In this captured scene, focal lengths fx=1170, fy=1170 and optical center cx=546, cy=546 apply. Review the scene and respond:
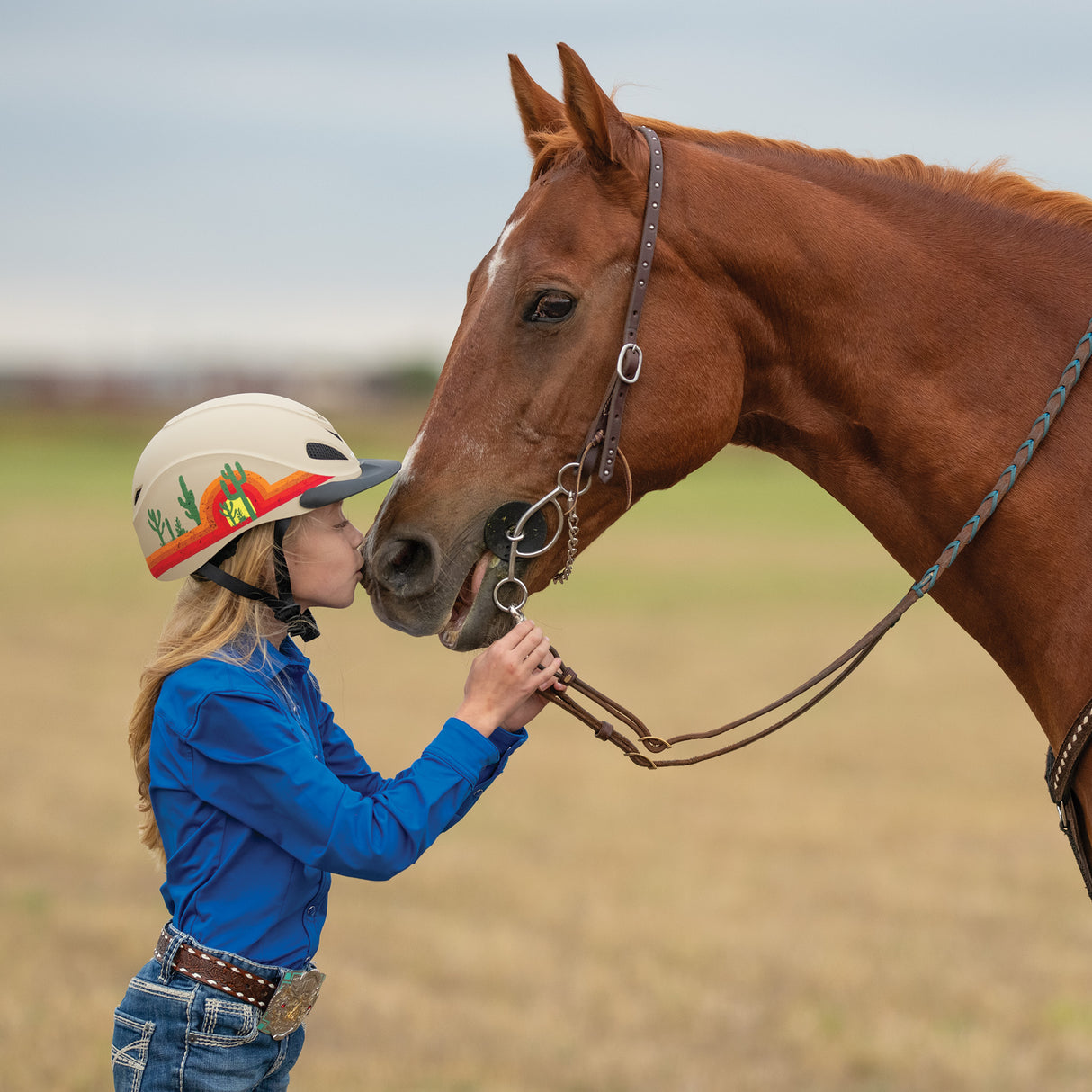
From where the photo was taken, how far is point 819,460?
2744 millimetres

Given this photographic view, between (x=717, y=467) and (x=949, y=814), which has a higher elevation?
(x=949, y=814)

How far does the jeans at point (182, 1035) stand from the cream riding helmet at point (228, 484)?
2.60 ft

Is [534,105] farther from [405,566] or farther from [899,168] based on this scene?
[405,566]

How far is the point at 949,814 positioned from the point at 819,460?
841 cm

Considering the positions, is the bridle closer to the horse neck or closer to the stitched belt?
the horse neck

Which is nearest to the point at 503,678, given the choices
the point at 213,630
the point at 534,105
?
the point at 213,630

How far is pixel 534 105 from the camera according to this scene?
2.98 meters

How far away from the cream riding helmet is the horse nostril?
15 cm

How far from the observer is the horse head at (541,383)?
2621 mm

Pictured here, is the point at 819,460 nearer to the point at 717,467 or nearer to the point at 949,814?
the point at 949,814

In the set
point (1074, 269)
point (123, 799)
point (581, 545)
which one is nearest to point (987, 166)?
point (1074, 269)

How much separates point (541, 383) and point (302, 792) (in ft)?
3.37

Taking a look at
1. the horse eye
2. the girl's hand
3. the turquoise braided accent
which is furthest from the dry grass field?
the horse eye

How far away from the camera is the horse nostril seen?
262cm
